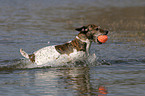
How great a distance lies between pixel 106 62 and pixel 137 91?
3.53 meters

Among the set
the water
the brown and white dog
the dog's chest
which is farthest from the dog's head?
the water

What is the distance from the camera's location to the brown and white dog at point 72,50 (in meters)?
10.4

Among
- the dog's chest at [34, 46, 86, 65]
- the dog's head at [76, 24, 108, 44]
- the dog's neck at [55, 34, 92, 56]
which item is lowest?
the dog's chest at [34, 46, 86, 65]

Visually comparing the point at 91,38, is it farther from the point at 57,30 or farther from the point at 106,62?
the point at 57,30

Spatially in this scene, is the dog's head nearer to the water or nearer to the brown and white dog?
the brown and white dog

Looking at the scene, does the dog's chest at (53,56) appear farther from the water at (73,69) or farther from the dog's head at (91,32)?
the dog's head at (91,32)

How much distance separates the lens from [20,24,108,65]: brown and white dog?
10.4 metres

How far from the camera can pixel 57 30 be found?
1873 cm

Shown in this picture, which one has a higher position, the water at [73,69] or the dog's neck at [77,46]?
the dog's neck at [77,46]

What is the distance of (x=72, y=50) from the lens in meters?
10.4

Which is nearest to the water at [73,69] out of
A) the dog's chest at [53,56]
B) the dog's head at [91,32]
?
the dog's chest at [53,56]

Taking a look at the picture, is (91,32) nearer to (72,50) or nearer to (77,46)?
(77,46)

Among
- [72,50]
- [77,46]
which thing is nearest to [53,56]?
[72,50]

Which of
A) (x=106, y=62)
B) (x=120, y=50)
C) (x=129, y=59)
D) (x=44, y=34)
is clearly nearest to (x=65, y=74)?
(x=106, y=62)
